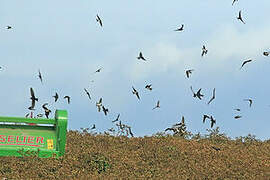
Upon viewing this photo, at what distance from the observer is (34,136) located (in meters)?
14.9

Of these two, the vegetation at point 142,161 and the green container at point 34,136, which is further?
the green container at point 34,136

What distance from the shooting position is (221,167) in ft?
47.2

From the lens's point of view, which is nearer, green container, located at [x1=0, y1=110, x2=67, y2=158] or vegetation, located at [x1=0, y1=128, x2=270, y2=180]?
vegetation, located at [x1=0, y1=128, x2=270, y2=180]

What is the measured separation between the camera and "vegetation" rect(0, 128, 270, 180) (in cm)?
1320

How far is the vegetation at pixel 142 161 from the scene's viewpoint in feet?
43.3

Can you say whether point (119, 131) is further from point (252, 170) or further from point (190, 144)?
point (252, 170)

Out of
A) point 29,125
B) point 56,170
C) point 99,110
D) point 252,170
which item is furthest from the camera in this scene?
point 99,110

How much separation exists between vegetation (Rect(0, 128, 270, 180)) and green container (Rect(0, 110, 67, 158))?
28 cm

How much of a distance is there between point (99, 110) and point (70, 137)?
190 centimetres

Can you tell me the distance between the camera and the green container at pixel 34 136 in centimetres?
1444

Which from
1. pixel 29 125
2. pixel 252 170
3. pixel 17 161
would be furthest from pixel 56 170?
pixel 252 170

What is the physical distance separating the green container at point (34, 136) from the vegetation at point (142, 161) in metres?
0.28

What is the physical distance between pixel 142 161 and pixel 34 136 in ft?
10.8

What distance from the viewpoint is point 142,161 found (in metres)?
14.7
